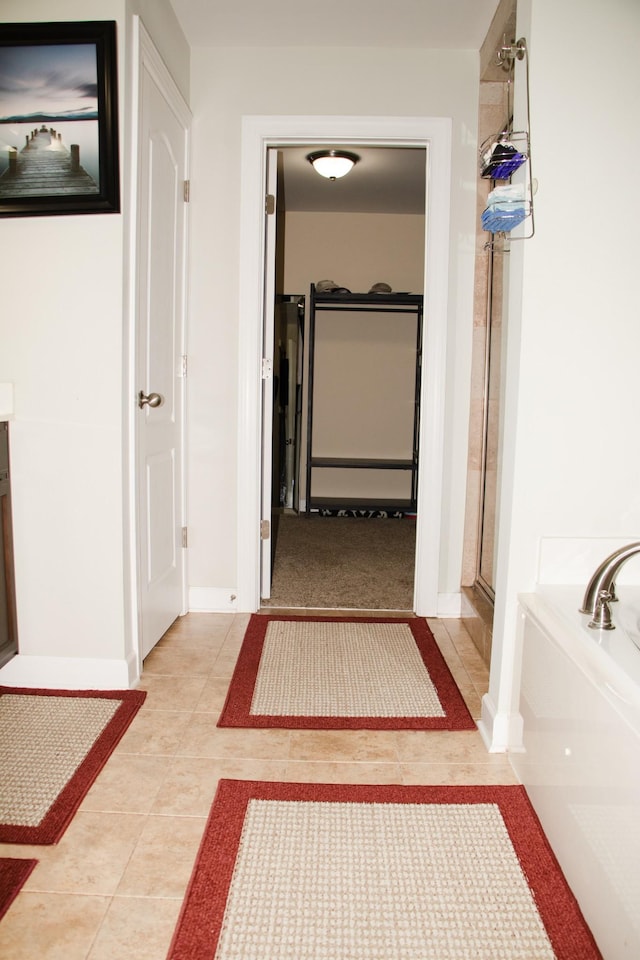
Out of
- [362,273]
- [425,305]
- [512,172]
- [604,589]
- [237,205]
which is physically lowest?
[604,589]

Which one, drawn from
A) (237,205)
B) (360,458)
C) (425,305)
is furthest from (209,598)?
(360,458)

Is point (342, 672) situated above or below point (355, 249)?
below

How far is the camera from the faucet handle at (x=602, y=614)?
4.98ft

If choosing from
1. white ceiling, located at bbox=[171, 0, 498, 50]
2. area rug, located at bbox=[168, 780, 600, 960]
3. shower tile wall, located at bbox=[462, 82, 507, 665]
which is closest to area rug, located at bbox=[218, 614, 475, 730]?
shower tile wall, located at bbox=[462, 82, 507, 665]

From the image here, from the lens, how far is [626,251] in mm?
1731

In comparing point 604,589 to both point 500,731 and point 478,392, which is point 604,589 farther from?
point 478,392

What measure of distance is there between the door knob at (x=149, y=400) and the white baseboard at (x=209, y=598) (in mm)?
997

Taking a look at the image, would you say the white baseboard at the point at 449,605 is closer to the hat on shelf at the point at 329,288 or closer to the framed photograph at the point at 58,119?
the framed photograph at the point at 58,119

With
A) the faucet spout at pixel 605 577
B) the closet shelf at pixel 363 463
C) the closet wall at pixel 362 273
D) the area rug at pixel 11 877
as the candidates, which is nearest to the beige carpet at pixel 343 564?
the closet shelf at pixel 363 463

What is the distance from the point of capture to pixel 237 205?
9.59 feet

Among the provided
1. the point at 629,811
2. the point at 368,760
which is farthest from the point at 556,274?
the point at 368,760

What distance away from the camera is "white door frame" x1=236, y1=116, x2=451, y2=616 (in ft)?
9.36

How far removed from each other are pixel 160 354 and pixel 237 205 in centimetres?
84

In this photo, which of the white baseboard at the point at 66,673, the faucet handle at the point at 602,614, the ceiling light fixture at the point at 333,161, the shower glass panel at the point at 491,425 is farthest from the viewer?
the ceiling light fixture at the point at 333,161
